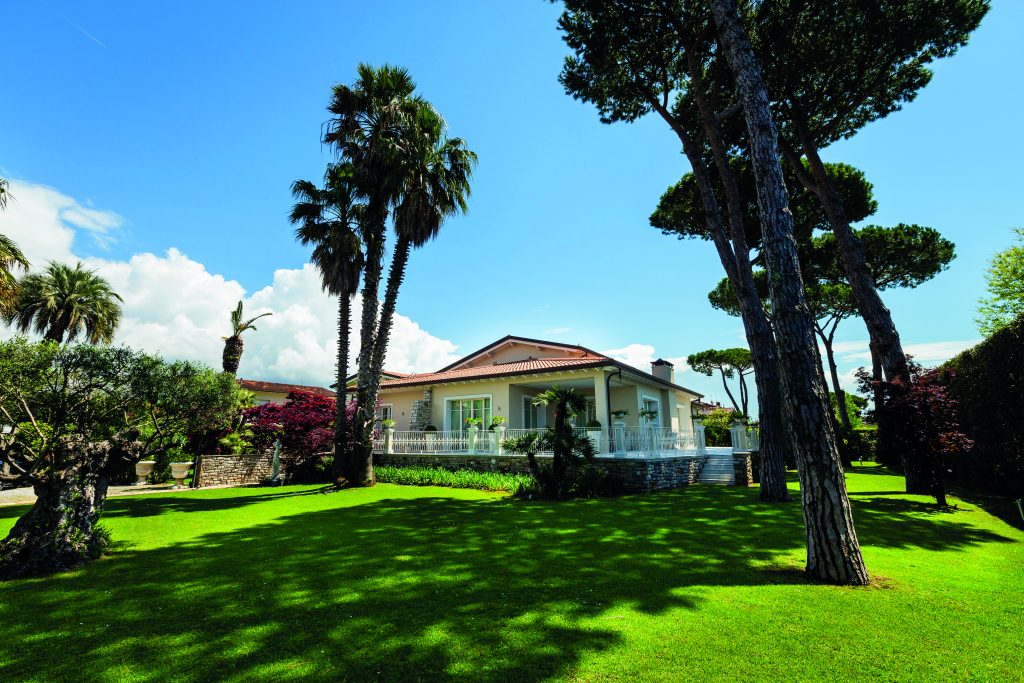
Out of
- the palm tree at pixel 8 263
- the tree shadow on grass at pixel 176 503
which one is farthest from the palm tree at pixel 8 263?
the tree shadow on grass at pixel 176 503

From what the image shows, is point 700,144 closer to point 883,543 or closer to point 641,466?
point 641,466

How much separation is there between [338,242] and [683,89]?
42.7ft

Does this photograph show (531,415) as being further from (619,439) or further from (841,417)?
(841,417)

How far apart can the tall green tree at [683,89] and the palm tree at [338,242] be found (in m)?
8.64

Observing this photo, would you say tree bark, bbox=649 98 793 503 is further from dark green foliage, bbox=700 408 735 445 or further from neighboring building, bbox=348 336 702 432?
dark green foliage, bbox=700 408 735 445

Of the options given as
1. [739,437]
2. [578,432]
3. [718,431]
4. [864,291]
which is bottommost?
[718,431]

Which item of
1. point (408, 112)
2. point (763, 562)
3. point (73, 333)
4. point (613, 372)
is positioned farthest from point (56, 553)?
point (73, 333)

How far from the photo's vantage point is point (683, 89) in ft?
51.1

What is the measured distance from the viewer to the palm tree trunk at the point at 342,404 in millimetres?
14547

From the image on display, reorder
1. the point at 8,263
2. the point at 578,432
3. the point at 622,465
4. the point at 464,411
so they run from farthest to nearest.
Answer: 1. the point at 464,411
2. the point at 578,432
3. the point at 622,465
4. the point at 8,263

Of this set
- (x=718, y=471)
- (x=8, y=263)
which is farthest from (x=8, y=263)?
(x=718, y=471)

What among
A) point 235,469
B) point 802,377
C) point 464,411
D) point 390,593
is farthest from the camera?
point 464,411

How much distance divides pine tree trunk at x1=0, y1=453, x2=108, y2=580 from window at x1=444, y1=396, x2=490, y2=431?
555 inches

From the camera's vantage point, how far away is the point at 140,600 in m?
4.59
